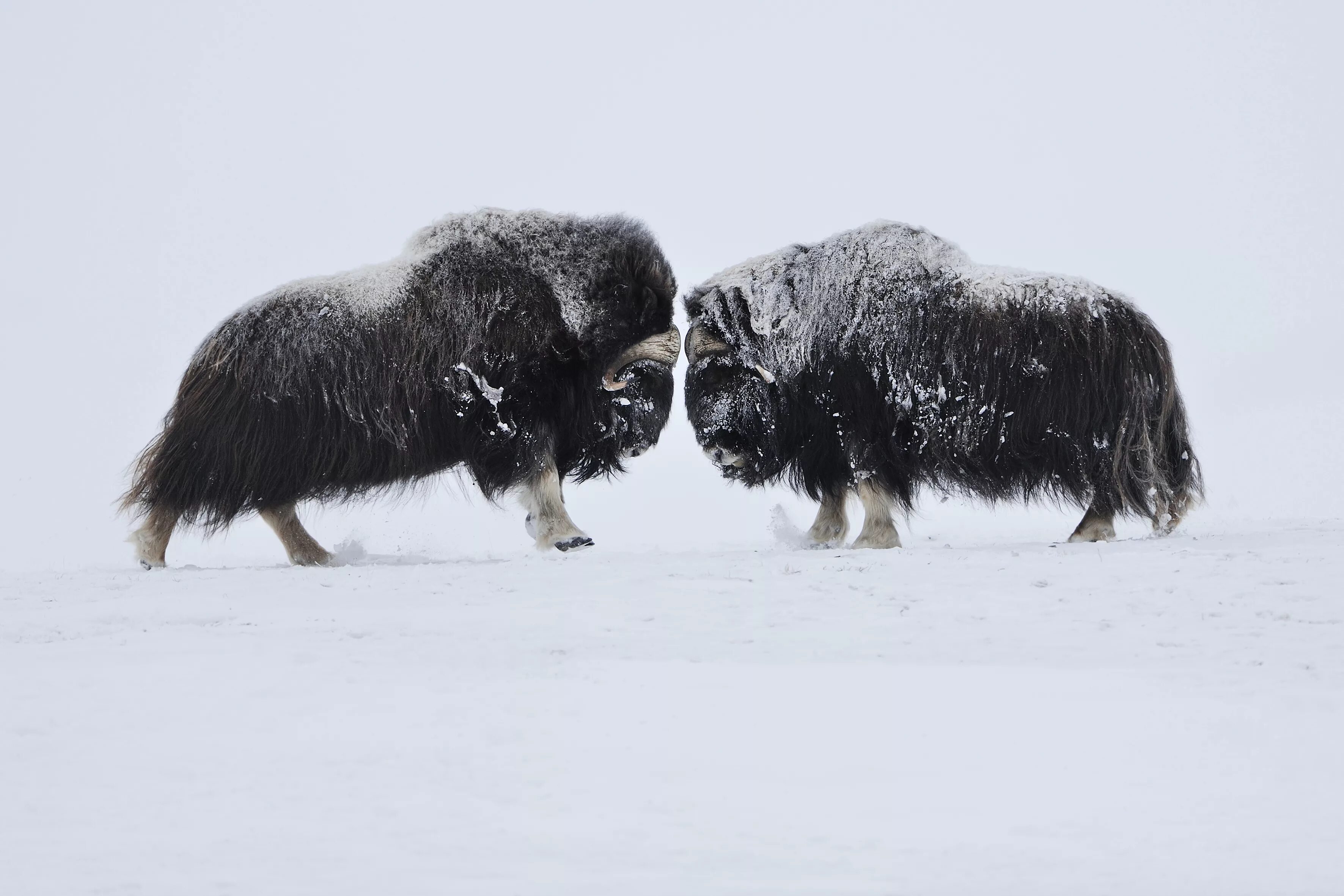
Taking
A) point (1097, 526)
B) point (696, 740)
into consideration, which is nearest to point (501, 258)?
point (1097, 526)

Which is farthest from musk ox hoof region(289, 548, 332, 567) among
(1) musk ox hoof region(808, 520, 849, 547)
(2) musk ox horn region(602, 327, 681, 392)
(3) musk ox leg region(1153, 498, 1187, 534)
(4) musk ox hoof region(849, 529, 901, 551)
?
(3) musk ox leg region(1153, 498, 1187, 534)

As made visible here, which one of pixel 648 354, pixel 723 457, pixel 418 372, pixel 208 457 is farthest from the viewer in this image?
pixel 723 457

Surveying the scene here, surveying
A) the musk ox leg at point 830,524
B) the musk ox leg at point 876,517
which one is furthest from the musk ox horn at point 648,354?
the musk ox leg at point 876,517

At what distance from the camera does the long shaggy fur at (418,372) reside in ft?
15.5

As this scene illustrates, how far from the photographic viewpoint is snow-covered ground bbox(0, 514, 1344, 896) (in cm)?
188

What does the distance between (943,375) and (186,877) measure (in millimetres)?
3503

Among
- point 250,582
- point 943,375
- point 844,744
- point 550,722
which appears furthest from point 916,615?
point 250,582

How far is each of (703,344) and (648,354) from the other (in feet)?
0.84

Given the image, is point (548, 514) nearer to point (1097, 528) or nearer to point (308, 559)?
point (308, 559)

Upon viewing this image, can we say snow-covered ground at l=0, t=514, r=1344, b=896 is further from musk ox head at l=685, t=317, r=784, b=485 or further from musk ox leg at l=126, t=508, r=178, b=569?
musk ox head at l=685, t=317, r=784, b=485

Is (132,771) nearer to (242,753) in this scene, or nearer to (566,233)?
(242,753)

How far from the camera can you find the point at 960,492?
496cm

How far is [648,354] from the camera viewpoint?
17.4 ft

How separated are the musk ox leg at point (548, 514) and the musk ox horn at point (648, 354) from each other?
1.34 feet
